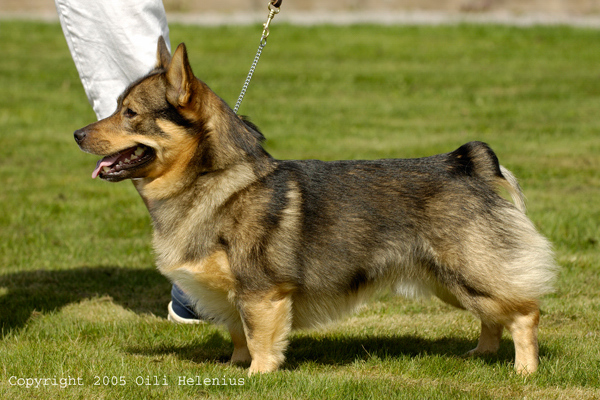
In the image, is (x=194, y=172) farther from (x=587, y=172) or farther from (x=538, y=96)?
(x=538, y=96)

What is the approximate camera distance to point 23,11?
23.7 metres

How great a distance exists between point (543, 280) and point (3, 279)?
4.21 meters

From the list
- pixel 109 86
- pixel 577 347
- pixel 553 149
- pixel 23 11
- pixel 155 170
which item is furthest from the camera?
pixel 23 11

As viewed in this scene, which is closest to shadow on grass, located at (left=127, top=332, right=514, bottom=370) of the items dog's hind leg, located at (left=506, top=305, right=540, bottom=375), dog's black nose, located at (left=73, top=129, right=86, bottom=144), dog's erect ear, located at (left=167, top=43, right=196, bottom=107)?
dog's hind leg, located at (left=506, top=305, right=540, bottom=375)

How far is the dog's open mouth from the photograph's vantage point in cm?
404

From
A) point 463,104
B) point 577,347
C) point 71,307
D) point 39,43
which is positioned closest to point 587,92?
point 463,104

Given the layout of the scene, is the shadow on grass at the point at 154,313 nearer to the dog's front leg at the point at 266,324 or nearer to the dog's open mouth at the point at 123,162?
the dog's front leg at the point at 266,324

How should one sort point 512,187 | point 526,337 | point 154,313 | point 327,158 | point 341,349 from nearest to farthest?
point 526,337
point 512,187
point 341,349
point 154,313
point 327,158

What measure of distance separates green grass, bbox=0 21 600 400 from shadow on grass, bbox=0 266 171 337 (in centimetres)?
2

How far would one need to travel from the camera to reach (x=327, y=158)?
9.69 meters

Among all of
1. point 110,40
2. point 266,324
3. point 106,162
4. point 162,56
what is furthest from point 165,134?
point 110,40

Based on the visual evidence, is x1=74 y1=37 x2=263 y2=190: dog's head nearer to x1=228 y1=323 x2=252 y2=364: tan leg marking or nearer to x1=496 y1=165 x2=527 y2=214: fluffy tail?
x1=228 y1=323 x2=252 y2=364: tan leg marking

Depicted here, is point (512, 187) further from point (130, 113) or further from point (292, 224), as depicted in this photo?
point (130, 113)

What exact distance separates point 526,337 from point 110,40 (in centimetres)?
330
